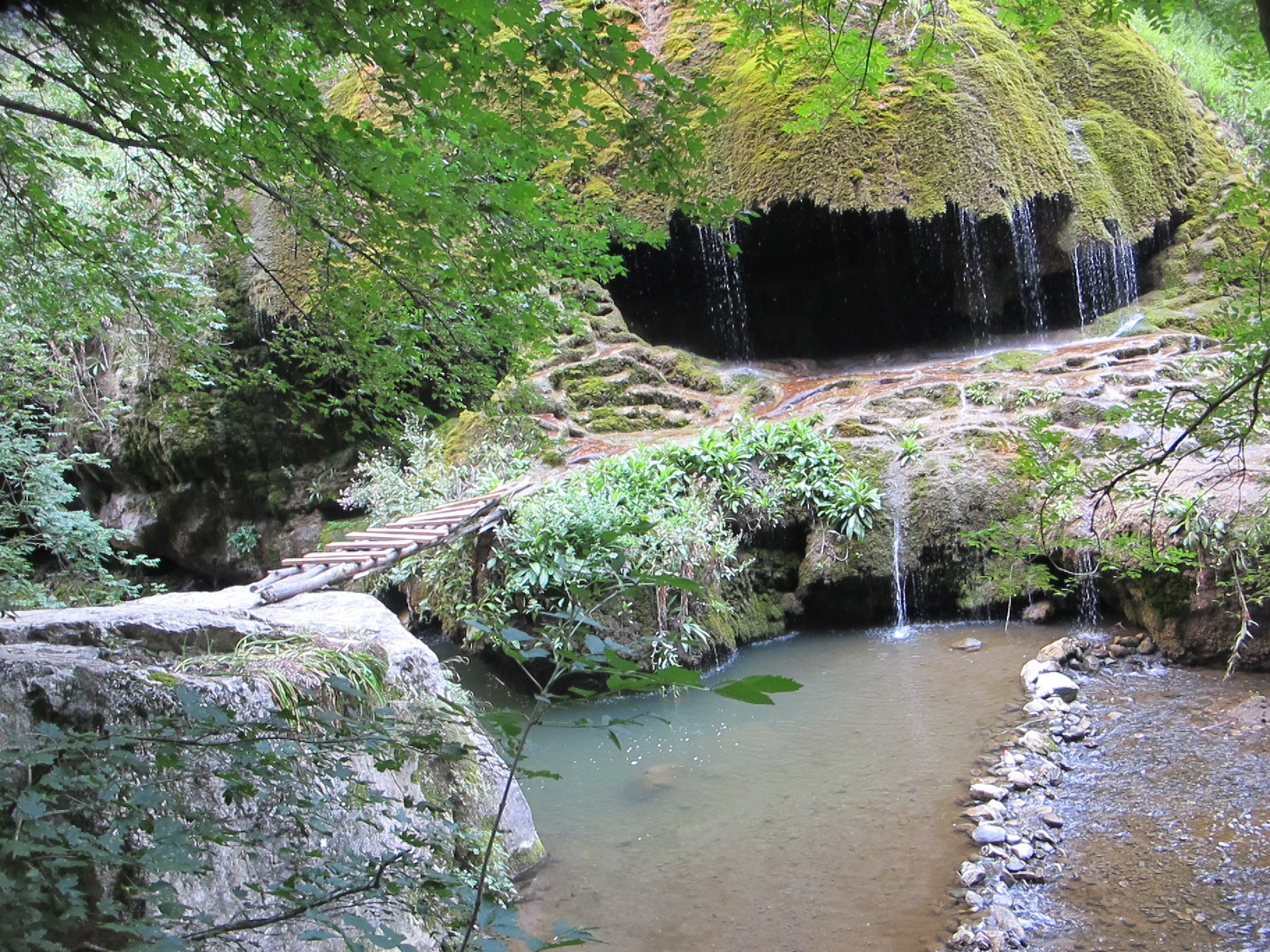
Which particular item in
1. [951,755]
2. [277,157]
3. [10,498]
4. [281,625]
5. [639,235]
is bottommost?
[951,755]

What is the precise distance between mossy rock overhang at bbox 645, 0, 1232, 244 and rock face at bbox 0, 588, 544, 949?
6.70 m

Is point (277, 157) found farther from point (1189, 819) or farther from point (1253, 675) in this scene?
point (1253, 675)

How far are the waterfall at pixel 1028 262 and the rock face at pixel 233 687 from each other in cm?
878

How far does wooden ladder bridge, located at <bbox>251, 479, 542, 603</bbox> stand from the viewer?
5.53 metres

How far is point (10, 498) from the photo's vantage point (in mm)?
6895

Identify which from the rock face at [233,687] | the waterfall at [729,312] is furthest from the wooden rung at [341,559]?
the waterfall at [729,312]

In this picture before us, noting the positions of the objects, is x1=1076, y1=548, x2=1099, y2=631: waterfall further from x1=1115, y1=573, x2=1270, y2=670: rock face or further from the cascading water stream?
the cascading water stream

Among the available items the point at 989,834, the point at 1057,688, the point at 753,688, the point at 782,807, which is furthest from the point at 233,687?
the point at 1057,688

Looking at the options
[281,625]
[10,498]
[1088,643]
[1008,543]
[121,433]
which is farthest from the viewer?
[121,433]

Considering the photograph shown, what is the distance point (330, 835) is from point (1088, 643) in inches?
222

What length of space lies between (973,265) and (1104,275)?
1.59m

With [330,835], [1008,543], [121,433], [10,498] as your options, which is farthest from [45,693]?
[121,433]

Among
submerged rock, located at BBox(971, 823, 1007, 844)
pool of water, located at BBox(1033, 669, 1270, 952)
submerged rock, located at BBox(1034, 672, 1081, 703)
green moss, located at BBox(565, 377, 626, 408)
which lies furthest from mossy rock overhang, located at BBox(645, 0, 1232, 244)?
submerged rock, located at BBox(971, 823, 1007, 844)

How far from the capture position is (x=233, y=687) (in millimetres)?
2619
